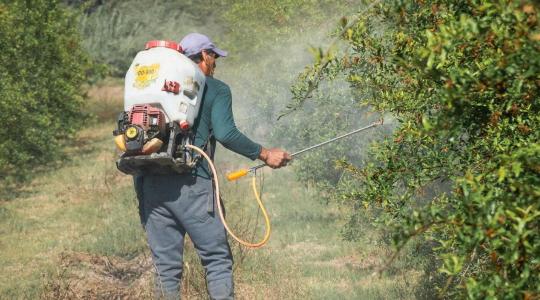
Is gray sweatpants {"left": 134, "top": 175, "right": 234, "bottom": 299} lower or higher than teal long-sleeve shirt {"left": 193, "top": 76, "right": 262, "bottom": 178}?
lower

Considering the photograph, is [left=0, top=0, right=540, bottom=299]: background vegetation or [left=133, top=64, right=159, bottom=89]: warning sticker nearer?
[left=0, top=0, right=540, bottom=299]: background vegetation

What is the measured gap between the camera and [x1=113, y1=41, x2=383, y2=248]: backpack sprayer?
5.07m

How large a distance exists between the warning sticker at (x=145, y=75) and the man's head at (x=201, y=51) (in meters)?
0.51

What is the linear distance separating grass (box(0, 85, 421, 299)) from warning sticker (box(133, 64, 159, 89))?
1646 mm

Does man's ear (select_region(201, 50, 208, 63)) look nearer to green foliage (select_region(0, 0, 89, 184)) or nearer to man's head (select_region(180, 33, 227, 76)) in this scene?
man's head (select_region(180, 33, 227, 76))

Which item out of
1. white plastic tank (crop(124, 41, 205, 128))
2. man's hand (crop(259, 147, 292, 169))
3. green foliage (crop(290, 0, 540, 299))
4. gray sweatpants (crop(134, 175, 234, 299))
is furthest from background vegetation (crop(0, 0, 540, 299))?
gray sweatpants (crop(134, 175, 234, 299))

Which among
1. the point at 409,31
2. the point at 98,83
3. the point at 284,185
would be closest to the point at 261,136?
the point at 284,185

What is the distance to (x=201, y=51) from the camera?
5641mm

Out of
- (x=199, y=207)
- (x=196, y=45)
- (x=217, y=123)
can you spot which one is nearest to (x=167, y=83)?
(x=217, y=123)

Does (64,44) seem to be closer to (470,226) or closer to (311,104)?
(311,104)

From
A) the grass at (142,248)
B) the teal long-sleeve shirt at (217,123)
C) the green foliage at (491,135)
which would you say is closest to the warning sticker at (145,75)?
the teal long-sleeve shirt at (217,123)

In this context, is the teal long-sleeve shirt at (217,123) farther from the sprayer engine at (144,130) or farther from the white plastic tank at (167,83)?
the sprayer engine at (144,130)

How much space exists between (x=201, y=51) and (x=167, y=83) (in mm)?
663

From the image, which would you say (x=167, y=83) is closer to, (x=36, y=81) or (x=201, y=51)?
(x=201, y=51)
